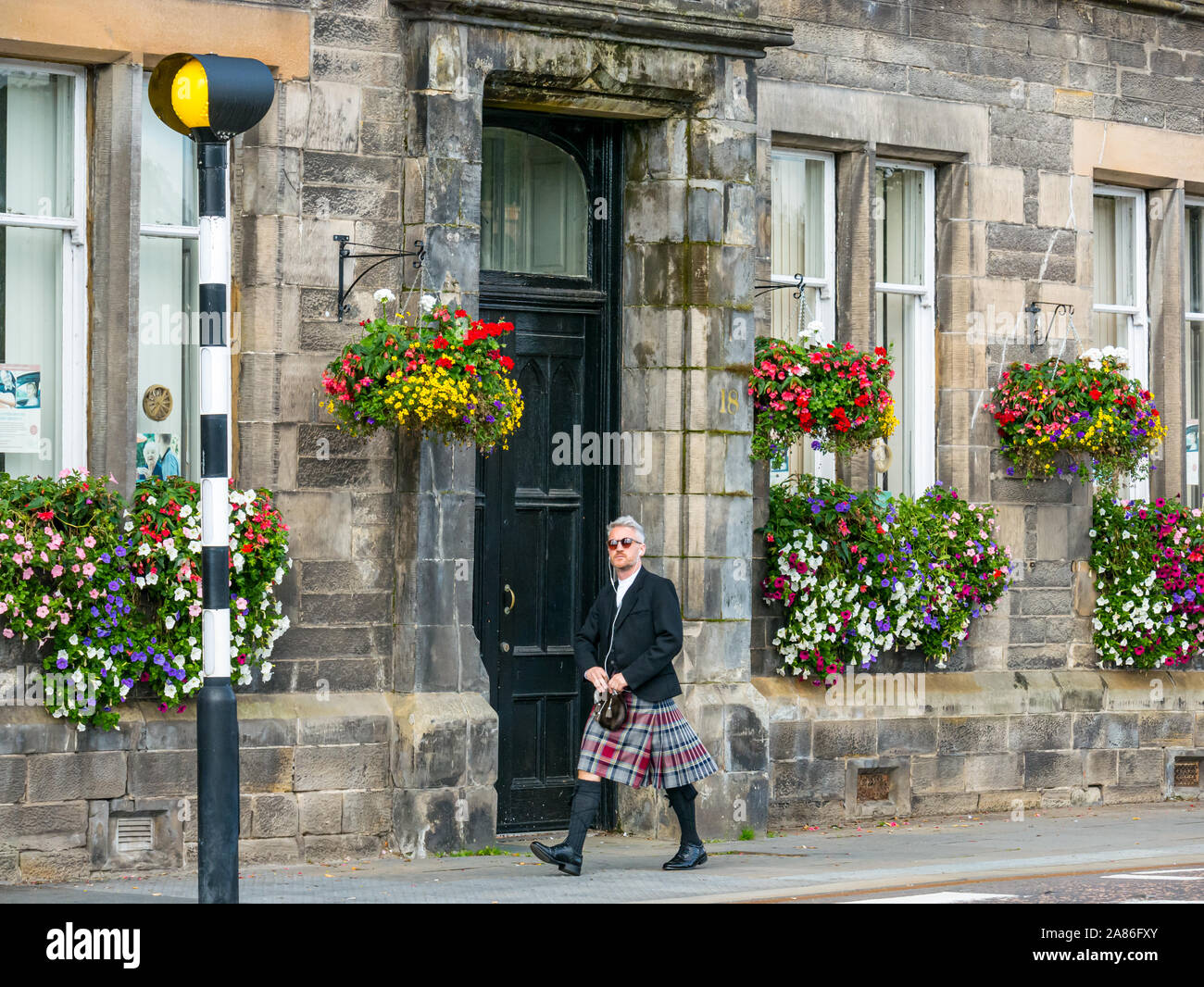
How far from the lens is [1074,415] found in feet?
46.7

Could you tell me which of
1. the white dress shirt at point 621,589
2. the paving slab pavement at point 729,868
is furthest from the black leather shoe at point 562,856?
the white dress shirt at point 621,589

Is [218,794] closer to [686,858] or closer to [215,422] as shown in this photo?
[215,422]

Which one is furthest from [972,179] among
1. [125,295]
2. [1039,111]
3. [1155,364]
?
[125,295]

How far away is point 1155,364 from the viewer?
15648 millimetres

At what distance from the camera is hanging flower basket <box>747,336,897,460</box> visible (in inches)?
509

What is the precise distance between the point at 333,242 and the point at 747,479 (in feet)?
9.88

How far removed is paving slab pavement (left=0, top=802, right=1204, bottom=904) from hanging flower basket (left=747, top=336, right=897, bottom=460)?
98.7 inches

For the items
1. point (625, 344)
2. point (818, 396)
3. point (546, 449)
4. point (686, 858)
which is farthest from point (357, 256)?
point (686, 858)

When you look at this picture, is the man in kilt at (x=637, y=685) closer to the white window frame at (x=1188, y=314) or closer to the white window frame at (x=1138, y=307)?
the white window frame at (x=1138, y=307)

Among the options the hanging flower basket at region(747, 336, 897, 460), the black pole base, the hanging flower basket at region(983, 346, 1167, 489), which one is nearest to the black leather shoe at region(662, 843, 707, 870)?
the hanging flower basket at region(747, 336, 897, 460)

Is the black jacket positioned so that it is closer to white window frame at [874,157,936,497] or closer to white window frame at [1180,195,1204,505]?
white window frame at [874,157,936,497]

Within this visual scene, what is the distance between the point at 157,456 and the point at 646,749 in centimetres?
309

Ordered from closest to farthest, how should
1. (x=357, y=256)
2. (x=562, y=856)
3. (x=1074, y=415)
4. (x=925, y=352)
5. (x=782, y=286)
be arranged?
(x=562, y=856), (x=357, y=256), (x=782, y=286), (x=1074, y=415), (x=925, y=352)

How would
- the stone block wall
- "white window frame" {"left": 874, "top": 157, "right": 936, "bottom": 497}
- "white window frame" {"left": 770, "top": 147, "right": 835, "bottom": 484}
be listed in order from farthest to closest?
"white window frame" {"left": 874, "top": 157, "right": 936, "bottom": 497} < "white window frame" {"left": 770, "top": 147, "right": 835, "bottom": 484} < the stone block wall
